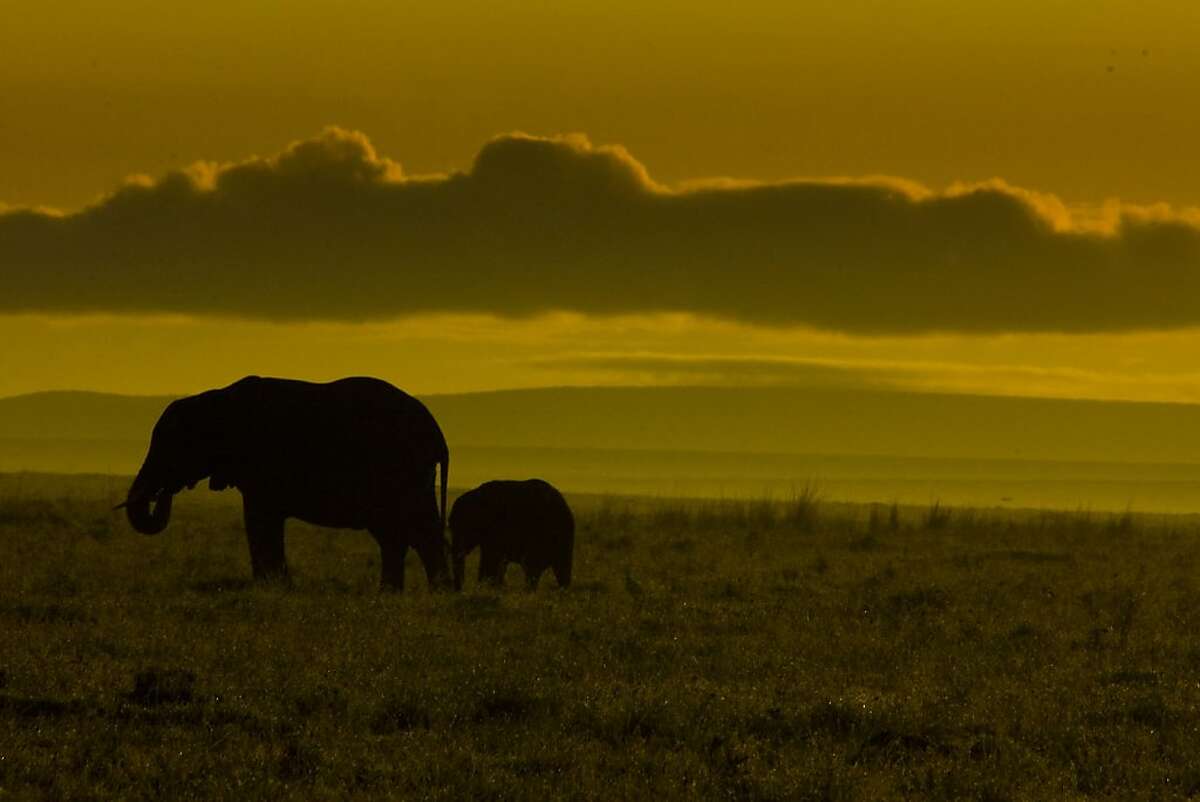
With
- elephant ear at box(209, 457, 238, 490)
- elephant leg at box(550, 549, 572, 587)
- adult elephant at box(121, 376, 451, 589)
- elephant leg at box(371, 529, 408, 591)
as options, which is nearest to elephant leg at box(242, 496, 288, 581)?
adult elephant at box(121, 376, 451, 589)

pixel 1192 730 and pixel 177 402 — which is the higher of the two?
pixel 177 402

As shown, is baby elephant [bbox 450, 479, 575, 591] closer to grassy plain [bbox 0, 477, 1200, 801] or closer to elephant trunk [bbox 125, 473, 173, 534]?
grassy plain [bbox 0, 477, 1200, 801]

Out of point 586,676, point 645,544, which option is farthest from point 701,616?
point 645,544

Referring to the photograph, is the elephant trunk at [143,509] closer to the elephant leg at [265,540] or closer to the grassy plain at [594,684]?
the grassy plain at [594,684]

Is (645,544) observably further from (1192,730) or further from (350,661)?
(1192,730)

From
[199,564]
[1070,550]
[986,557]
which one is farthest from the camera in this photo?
[1070,550]

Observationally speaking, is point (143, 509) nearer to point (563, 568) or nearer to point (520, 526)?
point (520, 526)

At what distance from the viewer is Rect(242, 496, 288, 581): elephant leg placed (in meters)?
23.6

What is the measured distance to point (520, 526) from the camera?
2453cm

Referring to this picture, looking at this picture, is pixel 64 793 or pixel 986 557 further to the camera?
pixel 986 557

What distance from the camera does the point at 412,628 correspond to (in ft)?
61.2

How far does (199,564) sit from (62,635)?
883 centimetres

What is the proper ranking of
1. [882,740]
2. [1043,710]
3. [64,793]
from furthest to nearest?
[1043,710], [882,740], [64,793]

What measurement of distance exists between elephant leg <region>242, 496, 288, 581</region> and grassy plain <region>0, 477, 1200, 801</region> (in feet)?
1.24
